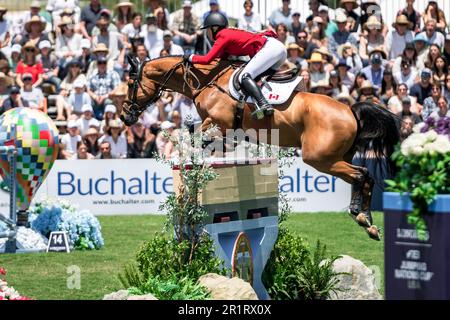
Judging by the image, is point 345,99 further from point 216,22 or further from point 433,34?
point 216,22

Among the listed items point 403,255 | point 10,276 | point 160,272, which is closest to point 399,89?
point 10,276

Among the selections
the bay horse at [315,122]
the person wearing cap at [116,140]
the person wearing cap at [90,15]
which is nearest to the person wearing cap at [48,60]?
the person wearing cap at [90,15]

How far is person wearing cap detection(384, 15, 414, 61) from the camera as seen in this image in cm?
2028

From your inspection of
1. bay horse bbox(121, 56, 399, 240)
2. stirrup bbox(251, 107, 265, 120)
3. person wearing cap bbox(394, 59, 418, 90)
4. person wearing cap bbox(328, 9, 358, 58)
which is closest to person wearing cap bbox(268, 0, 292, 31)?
person wearing cap bbox(328, 9, 358, 58)

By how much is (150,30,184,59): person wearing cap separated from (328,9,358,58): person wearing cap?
3133mm

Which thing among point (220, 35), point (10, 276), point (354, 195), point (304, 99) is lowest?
point (10, 276)

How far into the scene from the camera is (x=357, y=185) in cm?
1184

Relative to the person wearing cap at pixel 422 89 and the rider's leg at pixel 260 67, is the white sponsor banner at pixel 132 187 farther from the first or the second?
the rider's leg at pixel 260 67

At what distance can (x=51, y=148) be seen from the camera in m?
14.5

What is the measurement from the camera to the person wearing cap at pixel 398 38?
2028cm

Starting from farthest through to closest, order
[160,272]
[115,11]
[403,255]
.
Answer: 1. [115,11]
2. [160,272]
3. [403,255]

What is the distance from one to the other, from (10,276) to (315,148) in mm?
3916

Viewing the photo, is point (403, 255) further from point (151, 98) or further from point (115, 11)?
point (115, 11)

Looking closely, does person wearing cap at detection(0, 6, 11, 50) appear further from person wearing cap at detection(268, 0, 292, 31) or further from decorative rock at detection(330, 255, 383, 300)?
decorative rock at detection(330, 255, 383, 300)
